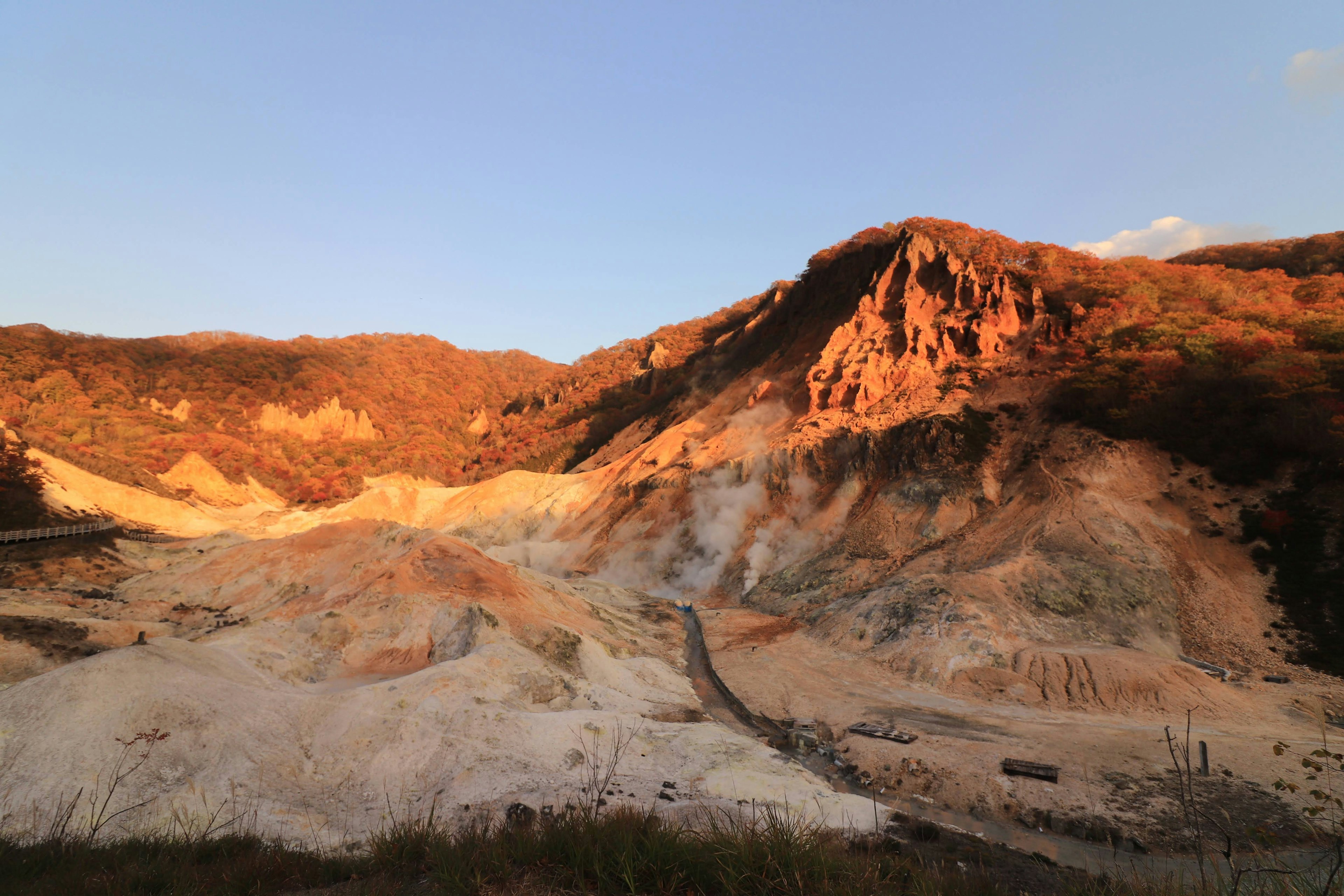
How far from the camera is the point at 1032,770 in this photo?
13.8 meters

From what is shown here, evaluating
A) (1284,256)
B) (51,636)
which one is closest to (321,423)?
(51,636)

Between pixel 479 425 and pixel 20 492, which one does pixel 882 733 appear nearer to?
pixel 20 492

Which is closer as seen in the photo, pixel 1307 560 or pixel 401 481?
pixel 1307 560

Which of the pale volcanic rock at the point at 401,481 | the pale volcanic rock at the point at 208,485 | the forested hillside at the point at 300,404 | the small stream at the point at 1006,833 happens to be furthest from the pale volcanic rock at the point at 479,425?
the small stream at the point at 1006,833

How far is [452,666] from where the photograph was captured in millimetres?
15664

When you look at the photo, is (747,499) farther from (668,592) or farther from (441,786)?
(441,786)

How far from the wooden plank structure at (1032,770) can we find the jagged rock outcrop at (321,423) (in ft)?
274

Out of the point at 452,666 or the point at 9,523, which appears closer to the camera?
the point at 452,666

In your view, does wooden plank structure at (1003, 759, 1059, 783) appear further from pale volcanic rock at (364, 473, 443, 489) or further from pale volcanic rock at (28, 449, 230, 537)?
pale volcanic rock at (364, 473, 443, 489)

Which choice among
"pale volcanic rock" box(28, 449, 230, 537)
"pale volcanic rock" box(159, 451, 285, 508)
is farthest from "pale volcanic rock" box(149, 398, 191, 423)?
"pale volcanic rock" box(28, 449, 230, 537)

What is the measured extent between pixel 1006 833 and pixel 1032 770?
A: 206cm

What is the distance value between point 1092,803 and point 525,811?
11.5m

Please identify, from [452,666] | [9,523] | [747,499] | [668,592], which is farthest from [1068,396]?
[9,523]

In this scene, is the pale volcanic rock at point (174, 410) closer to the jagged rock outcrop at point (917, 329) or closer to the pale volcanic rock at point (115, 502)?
the pale volcanic rock at point (115, 502)
